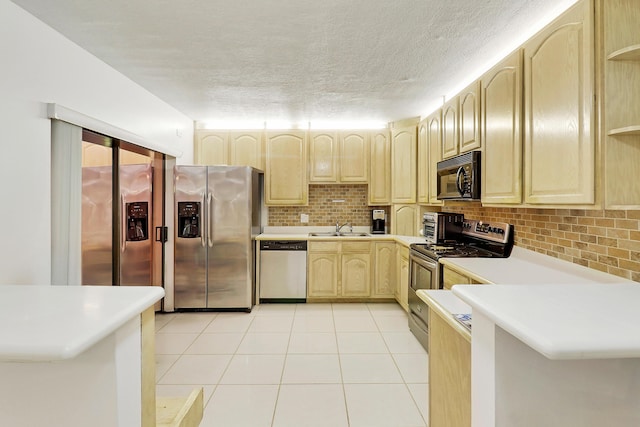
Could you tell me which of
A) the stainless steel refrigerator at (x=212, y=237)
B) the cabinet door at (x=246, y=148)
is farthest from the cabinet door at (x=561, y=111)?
the cabinet door at (x=246, y=148)

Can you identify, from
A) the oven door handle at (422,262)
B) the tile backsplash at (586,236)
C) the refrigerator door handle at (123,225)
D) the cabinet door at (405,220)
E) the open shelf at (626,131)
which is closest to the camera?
the open shelf at (626,131)

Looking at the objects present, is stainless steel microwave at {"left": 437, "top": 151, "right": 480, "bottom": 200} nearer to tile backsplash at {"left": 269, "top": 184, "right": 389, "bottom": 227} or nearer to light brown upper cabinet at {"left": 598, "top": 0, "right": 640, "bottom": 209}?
light brown upper cabinet at {"left": 598, "top": 0, "right": 640, "bottom": 209}

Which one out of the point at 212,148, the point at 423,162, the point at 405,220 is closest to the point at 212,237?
the point at 212,148

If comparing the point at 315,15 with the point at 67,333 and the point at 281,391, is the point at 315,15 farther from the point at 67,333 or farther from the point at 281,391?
the point at 281,391

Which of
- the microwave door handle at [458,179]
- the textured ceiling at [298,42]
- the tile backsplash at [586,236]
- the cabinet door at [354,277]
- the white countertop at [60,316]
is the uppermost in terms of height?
the textured ceiling at [298,42]

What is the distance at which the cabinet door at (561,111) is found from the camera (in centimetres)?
138

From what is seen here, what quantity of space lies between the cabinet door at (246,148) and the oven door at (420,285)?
92.1 inches

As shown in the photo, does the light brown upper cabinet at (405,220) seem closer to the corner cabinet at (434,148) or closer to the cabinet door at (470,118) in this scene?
the corner cabinet at (434,148)

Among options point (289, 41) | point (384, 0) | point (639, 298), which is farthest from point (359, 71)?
point (639, 298)

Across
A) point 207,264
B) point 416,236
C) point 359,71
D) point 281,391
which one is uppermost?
point 359,71

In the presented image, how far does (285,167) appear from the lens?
4.25 metres

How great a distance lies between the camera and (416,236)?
4.01 metres

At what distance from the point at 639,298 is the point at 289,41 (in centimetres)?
213

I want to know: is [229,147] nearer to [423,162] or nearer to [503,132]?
[423,162]
